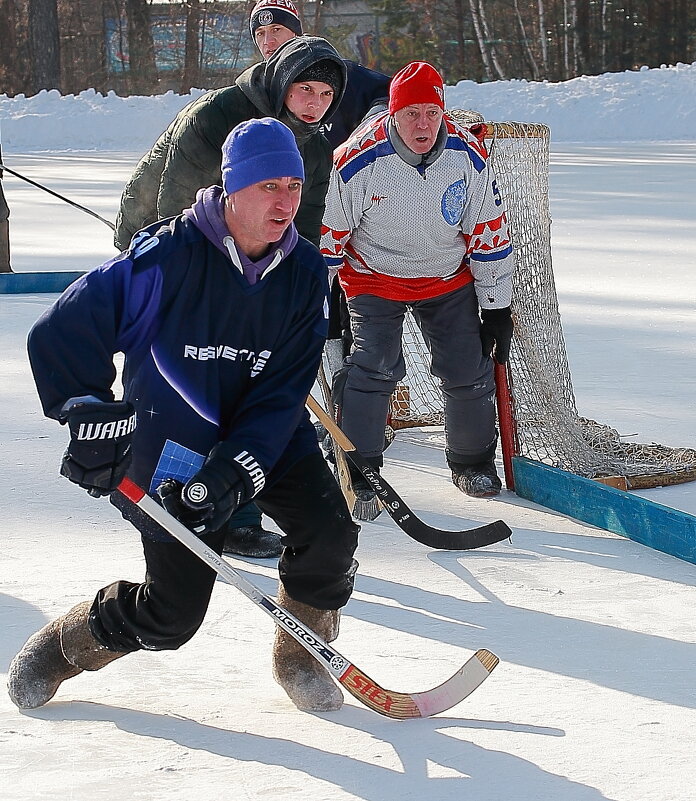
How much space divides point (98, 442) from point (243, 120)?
133 centimetres

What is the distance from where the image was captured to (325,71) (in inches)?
111

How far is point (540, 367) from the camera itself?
12.1 ft

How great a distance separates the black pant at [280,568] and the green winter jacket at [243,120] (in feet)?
3.39

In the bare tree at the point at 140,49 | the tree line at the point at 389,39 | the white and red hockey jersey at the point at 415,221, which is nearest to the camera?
the white and red hockey jersey at the point at 415,221

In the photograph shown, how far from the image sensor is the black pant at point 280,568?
2.00 meters

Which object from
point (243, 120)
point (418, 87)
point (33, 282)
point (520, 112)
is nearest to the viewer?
point (243, 120)

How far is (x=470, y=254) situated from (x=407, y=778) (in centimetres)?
180

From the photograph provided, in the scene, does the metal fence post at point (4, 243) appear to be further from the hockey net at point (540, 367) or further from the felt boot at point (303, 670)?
the felt boot at point (303, 670)

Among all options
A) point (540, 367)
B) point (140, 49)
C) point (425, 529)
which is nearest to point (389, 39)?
point (140, 49)

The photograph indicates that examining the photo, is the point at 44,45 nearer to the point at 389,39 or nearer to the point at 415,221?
the point at 389,39

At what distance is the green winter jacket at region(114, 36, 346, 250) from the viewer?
2.79 metres

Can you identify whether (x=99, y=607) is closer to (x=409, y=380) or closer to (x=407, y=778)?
(x=407, y=778)

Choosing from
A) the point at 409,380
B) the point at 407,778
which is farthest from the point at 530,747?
the point at 409,380

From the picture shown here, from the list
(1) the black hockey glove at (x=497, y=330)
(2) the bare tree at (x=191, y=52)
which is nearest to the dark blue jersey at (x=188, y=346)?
(1) the black hockey glove at (x=497, y=330)
